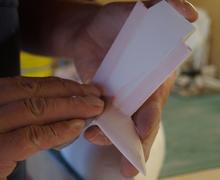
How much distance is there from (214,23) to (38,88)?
126 cm

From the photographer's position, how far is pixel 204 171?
1.43 feet

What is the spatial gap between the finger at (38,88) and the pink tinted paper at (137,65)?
2cm

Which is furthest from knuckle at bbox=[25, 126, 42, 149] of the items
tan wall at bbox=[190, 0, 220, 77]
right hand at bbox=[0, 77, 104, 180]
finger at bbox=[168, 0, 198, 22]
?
tan wall at bbox=[190, 0, 220, 77]

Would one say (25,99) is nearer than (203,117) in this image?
Yes

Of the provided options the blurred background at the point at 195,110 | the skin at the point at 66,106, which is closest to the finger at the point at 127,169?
the skin at the point at 66,106

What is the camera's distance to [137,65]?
26 cm

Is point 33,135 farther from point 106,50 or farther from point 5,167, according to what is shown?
point 106,50

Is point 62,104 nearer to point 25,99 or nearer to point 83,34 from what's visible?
point 25,99

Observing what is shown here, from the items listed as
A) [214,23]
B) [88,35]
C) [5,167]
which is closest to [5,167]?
[5,167]

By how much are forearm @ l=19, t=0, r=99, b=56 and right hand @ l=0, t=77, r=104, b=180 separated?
0.18 metres

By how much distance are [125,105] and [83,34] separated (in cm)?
16

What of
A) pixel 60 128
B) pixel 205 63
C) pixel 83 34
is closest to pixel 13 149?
pixel 60 128

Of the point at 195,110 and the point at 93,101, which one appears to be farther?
the point at 195,110

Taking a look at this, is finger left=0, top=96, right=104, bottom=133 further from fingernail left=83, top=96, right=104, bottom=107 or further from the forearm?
the forearm
